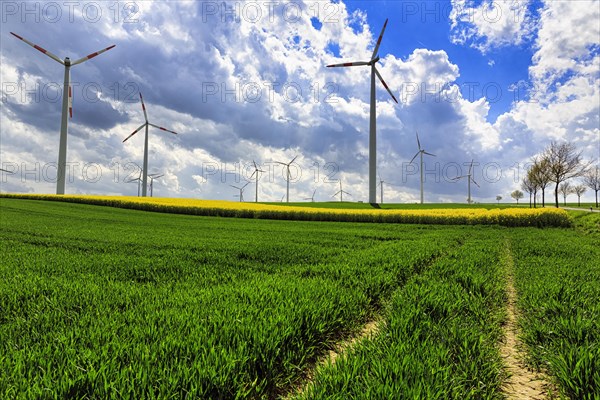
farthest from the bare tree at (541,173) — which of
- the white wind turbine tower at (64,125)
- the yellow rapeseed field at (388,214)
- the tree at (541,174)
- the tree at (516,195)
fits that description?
the white wind turbine tower at (64,125)

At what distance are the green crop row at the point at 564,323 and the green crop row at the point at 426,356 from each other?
472 millimetres

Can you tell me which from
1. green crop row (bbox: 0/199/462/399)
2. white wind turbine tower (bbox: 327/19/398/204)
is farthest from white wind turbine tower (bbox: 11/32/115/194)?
green crop row (bbox: 0/199/462/399)

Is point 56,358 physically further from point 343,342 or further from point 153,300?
point 343,342

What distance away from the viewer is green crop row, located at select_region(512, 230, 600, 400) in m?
3.16

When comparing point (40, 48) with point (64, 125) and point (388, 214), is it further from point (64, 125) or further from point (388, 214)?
point (388, 214)

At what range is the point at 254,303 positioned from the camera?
4.86 m

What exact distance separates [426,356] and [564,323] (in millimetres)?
2386

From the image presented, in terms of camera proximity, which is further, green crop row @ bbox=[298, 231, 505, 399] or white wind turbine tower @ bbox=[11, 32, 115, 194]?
white wind turbine tower @ bbox=[11, 32, 115, 194]

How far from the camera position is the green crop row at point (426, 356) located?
9.18 feet

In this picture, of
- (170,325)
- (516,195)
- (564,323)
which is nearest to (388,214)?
(564,323)

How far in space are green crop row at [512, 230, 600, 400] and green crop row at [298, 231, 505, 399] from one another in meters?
0.47

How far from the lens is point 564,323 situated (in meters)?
4.27

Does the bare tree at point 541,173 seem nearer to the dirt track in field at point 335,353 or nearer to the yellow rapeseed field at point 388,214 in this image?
the yellow rapeseed field at point 388,214

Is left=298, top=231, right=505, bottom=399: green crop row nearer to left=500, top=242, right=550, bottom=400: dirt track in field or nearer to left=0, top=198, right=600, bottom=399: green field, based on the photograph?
left=0, top=198, right=600, bottom=399: green field
